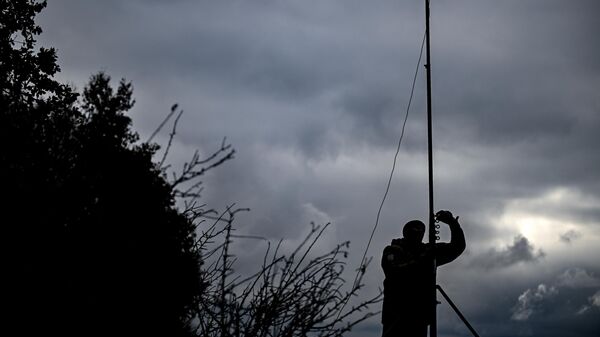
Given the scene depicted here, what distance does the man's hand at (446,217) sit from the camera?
293 inches

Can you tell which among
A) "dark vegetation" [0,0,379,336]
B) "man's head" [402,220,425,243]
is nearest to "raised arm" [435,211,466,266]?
"man's head" [402,220,425,243]

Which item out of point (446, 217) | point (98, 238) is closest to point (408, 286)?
point (446, 217)

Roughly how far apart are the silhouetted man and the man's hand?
50 cm

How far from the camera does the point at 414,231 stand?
23.4 ft

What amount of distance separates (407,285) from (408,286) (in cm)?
2

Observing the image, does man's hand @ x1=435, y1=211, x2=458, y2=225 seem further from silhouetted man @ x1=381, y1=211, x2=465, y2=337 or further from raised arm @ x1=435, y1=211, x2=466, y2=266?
silhouetted man @ x1=381, y1=211, x2=465, y2=337

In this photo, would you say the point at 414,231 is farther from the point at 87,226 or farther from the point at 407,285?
the point at 87,226

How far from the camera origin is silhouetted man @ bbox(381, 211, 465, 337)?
6941 mm

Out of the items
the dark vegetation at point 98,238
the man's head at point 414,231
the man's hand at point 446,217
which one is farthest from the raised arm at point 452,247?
the dark vegetation at point 98,238

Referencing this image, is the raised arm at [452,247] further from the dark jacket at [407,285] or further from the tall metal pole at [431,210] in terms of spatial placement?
the dark jacket at [407,285]

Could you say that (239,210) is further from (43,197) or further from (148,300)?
(43,197)

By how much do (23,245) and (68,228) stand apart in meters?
0.30

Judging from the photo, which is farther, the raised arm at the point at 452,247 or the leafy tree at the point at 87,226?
the raised arm at the point at 452,247

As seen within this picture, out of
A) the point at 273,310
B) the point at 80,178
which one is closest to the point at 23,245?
the point at 80,178
